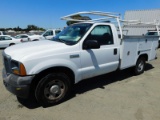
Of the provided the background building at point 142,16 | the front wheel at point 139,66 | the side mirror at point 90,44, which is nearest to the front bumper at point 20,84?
the side mirror at point 90,44

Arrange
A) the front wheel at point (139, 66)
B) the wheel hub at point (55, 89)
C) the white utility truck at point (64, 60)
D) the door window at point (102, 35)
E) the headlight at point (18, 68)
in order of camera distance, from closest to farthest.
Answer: the headlight at point (18, 68)
the white utility truck at point (64, 60)
the wheel hub at point (55, 89)
the door window at point (102, 35)
the front wheel at point (139, 66)

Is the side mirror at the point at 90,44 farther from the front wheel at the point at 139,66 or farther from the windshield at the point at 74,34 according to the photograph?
the front wheel at the point at 139,66

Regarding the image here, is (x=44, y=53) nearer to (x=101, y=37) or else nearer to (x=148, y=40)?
(x=101, y=37)

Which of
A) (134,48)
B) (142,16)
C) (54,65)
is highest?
(142,16)

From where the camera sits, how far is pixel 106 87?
15.7 ft

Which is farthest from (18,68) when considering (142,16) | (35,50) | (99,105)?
(142,16)

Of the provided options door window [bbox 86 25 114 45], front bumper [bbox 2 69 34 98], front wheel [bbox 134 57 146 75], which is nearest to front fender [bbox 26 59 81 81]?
front bumper [bbox 2 69 34 98]

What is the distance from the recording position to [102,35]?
4461 mm

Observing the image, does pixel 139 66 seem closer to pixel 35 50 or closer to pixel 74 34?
pixel 74 34

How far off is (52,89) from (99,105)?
1144 millimetres

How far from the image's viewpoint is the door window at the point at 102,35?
421 centimetres

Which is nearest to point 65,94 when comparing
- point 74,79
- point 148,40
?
point 74,79

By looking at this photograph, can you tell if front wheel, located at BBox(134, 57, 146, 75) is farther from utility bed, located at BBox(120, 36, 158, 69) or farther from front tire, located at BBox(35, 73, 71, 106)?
→ front tire, located at BBox(35, 73, 71, 106)

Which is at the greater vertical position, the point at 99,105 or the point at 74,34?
the point at 74,34
